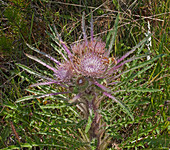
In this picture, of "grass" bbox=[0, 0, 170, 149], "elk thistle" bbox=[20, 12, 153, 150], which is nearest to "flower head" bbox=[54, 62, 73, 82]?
"elk thistle" bbox=[20, 12, 153, 150]

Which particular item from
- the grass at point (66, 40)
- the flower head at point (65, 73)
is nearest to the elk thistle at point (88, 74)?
the flower head at point (65, 73)

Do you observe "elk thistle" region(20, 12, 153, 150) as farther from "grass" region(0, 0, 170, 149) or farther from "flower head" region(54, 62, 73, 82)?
"grass" region(0, 0, 170, 149)

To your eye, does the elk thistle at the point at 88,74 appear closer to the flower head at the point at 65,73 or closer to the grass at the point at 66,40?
the flower head at the point at 65,73

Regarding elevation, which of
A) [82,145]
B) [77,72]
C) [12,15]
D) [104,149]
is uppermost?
[12,15]

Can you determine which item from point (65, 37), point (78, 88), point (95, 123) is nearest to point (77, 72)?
point (78, 88)

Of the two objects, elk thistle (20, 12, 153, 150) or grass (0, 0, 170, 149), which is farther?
grass (0, 0, 170, 149)

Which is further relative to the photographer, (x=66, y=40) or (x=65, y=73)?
(x=66, y=40)

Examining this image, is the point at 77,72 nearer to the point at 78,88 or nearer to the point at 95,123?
the point at 78,88

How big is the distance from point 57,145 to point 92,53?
72 centimetres

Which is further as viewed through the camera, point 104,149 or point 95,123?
point 104,149

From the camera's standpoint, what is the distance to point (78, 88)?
50.6 inches

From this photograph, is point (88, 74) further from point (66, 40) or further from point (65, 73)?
point (66, 40)

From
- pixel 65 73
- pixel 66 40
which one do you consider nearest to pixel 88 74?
pixel 65 73

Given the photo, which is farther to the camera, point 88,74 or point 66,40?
point 66,40
